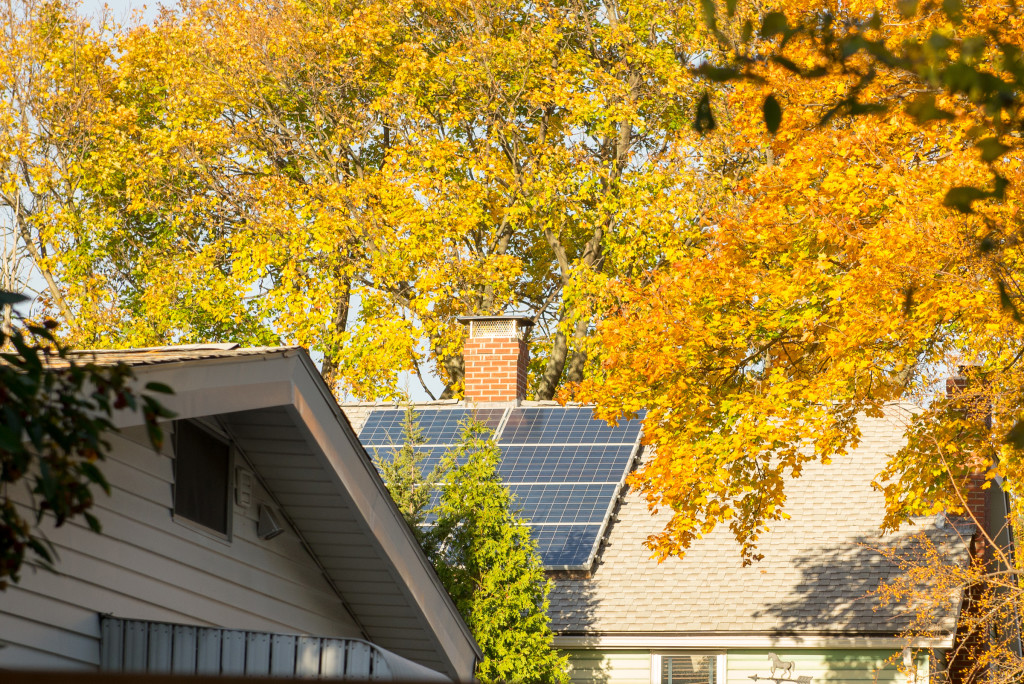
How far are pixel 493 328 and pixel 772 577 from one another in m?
7.37

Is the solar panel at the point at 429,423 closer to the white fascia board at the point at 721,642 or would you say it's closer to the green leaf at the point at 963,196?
the white fascia board at the point at 721,642

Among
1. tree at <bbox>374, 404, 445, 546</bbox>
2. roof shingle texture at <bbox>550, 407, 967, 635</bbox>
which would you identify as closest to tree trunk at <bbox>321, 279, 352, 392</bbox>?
roof shingle texture at <bbox>550, 407, 967, 635</bbox>

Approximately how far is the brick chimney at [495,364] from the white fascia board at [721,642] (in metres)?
6.32

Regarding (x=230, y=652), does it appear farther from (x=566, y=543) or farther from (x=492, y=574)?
(x=566, y=543)

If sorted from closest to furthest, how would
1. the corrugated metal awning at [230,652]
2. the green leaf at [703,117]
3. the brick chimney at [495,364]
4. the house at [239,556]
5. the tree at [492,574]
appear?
the green leaf at [703,117]
the house at [239,556]
the corrugated metal awning at [230,652]
the tree at [492,574]
the brick chimney at [495,364]

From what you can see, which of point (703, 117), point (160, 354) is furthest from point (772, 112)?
point (160, 354)

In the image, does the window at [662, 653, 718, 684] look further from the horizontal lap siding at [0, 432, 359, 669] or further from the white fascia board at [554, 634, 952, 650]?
the horizontal lap siding at [0, 432, 359, 669]

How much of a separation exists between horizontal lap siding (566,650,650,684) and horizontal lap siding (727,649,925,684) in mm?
1139

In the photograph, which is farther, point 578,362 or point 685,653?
point 578,362

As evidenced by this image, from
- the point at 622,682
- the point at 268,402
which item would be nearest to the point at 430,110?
the point at 622,682

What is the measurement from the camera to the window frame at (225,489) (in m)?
7.87

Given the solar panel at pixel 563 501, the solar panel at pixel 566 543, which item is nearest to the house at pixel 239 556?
the solar panel at pixel 566 543

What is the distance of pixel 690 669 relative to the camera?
16.8 meters

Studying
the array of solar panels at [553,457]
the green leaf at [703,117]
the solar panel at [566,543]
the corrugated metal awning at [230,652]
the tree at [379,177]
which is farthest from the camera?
the tree at [379,177]
